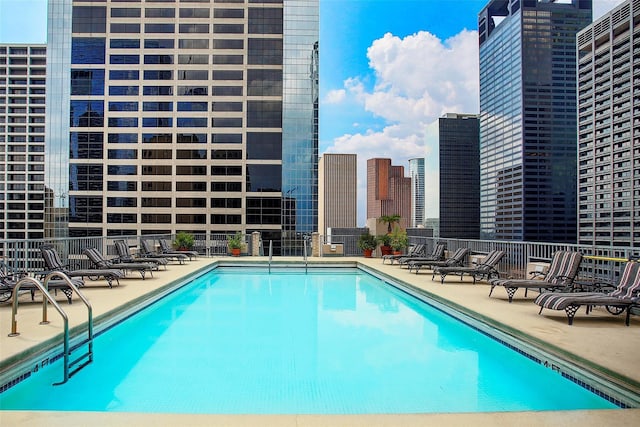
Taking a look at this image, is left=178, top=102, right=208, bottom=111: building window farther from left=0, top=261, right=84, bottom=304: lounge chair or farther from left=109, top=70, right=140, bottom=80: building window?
left=0, top=261, right=84, bottom=304: lounge chair

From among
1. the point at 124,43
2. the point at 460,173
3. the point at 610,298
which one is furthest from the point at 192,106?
Result: the point at 460,173

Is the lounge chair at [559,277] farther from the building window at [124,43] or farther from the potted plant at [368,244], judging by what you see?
the building window at [124,43]

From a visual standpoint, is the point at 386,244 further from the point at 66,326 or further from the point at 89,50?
the point at 89,50

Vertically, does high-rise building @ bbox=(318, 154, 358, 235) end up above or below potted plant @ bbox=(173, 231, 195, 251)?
above

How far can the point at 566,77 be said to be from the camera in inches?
4518

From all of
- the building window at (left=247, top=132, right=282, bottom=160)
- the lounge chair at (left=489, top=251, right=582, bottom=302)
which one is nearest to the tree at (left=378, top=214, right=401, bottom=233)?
the lounge chair at (left=489, top=251, right=582, bottom=302)

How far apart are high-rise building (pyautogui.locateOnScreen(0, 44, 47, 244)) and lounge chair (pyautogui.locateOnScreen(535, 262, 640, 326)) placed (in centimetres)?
8836

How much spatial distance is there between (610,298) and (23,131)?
3698 inches

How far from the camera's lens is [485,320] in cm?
614

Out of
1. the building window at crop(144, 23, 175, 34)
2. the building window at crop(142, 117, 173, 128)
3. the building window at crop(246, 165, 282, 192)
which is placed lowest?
the building window at crop(246, 165, 282, 192)

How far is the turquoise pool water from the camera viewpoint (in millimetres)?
3994

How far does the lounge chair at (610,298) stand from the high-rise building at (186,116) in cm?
4395

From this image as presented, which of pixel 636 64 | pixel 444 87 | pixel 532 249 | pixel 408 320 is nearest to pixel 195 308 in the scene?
pixel 408 320

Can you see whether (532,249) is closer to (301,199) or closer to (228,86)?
(301,199)
